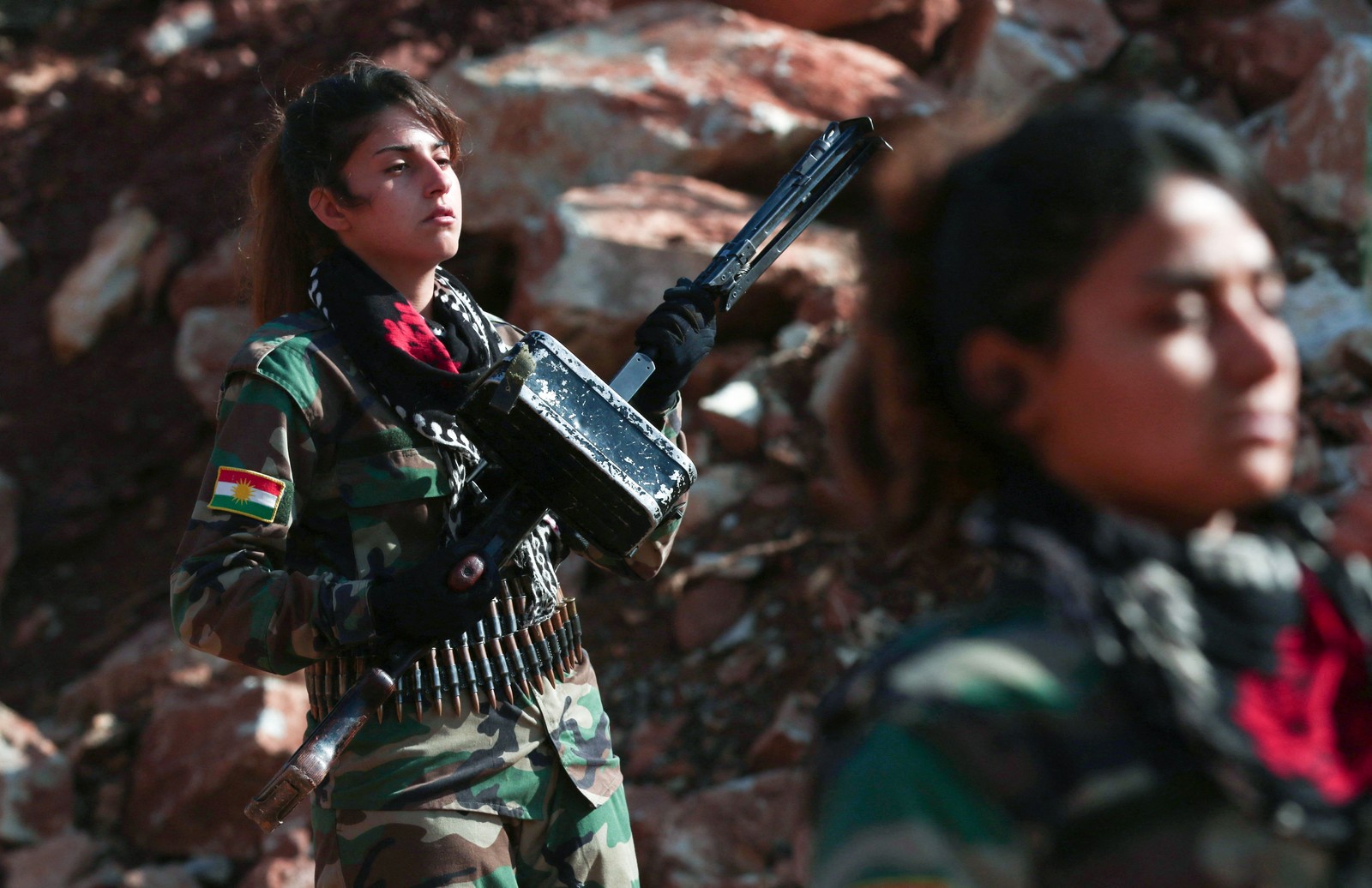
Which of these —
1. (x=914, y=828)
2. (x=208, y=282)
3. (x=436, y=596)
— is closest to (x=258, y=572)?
(x=436, y=596)

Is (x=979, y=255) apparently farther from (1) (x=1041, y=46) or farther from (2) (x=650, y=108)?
(1) (x=1041, y=46)

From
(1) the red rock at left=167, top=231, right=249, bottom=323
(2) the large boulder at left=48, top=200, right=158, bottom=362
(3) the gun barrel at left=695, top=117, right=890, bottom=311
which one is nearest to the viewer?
(3) the gun barrel at left=695, top=117, right=890, bottom=311

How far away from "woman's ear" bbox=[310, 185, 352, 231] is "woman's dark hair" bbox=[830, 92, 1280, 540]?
48.6 inches

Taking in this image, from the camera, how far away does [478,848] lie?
1.90 m

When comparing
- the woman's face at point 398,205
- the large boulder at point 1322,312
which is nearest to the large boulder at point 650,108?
the large boulder at point 1322,312

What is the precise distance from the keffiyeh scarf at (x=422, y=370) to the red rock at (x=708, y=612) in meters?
2.19

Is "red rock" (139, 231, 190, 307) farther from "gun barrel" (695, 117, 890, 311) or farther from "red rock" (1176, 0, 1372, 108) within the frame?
"gun barrel" (695, 117, 890, 311)

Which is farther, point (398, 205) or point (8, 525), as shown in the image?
point (8, 525)

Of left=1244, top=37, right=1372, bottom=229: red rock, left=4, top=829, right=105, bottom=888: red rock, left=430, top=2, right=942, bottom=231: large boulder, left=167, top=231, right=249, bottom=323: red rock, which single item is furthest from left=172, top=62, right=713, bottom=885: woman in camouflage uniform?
left=167, top=231, right=249, bottom=323: red rock

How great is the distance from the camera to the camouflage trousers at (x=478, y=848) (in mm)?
1878

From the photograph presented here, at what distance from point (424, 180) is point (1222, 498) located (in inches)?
60.2

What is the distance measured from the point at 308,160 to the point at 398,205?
0.70 ft

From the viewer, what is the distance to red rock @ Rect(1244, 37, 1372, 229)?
491 cm

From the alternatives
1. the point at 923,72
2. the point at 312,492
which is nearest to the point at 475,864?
the point at 312,492
